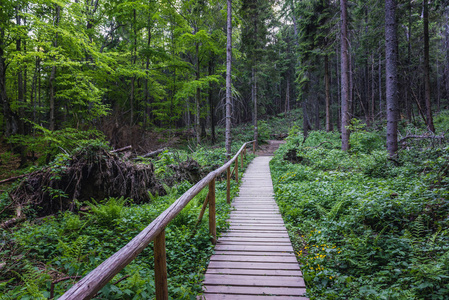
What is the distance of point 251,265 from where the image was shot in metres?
3.52

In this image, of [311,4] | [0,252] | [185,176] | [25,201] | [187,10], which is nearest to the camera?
[0,252]

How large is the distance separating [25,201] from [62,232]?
102 inches

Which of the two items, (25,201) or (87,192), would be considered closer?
(25,201)

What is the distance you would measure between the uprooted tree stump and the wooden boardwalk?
10.8 ft

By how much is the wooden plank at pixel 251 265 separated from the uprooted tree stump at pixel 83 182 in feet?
14.1

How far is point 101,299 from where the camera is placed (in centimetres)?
221

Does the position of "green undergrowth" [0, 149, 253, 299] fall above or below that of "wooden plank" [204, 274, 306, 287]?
above

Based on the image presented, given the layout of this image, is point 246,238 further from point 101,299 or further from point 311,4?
point 311,4

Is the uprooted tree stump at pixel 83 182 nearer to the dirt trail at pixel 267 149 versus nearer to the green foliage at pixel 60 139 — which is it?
the green foliage at pixel 60 139

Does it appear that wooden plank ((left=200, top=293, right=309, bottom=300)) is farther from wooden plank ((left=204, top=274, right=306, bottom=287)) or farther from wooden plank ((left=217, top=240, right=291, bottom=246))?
wooden plank ((left=217, top=240, right=291, bottom=246))

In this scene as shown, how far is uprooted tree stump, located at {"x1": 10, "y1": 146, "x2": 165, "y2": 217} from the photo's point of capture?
19.3ft

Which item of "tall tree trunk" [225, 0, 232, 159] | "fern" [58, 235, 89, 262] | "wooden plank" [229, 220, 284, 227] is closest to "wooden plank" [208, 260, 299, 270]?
"wooden plank" [229, 220, 284, 227]

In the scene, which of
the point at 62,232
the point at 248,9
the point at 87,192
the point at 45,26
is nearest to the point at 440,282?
the point at 62,232

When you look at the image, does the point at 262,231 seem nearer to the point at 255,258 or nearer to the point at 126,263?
the point at 255,258
